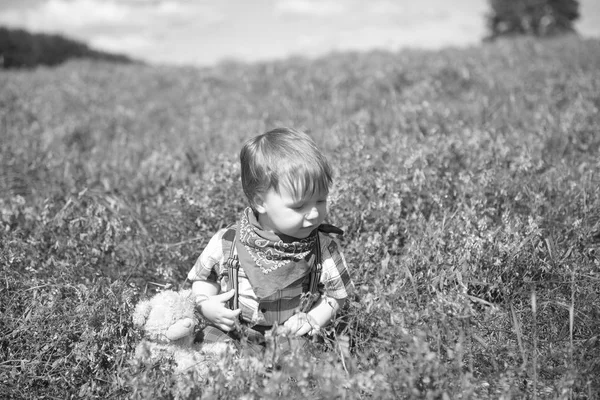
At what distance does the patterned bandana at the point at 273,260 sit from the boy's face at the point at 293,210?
117 mm

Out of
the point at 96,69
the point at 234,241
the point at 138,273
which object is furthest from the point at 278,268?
the point at 96,69

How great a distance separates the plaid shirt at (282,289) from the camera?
3068 mm

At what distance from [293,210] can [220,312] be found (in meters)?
0.73

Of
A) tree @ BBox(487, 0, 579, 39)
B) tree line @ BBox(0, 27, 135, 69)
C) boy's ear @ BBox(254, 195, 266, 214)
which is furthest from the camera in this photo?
tree @ BBox(487, 0, 579, 39)

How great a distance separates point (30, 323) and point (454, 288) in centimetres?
253

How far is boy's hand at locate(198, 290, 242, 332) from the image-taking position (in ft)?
9.65

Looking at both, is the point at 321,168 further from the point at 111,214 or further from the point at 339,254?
the point at 111,214

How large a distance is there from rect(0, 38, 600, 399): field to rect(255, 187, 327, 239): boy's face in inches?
19.3

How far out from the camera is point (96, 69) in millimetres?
15398

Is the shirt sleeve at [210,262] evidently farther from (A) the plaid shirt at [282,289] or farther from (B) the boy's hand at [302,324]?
(B) the boy's hand at [302,324]

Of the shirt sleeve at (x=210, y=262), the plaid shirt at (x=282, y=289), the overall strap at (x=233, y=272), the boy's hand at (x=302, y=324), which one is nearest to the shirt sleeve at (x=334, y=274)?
the plaid shirt at (x=282, y=289)

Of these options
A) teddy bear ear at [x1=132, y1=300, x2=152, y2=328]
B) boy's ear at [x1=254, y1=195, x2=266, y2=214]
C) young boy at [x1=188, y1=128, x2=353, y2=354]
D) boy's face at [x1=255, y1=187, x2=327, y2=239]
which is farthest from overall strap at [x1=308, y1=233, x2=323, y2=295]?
teddy bear ear at [x1=132, y1=300, x2=152, y2=328]

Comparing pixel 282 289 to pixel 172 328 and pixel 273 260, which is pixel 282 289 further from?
pixel 172 328

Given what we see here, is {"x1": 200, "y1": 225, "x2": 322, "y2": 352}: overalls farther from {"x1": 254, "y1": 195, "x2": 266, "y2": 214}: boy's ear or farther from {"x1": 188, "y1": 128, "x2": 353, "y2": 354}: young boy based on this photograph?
{"x1": 254, "y1": 195, "x2": 266, "y2": 214}: boy's ear
